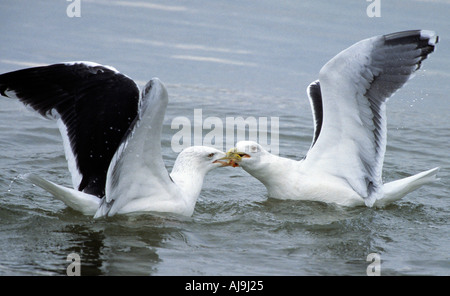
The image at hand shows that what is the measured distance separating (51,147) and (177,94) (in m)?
3.65

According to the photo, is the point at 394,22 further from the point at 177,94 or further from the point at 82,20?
the point at 82,20

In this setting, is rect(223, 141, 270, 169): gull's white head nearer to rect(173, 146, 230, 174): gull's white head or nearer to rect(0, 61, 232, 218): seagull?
rect(173, 146, 230, 174): gull's white head

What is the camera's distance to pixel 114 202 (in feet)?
22.3

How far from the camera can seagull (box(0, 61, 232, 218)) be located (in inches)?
262

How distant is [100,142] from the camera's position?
6945 mm

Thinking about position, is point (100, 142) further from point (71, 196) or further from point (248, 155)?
point (248, 155)

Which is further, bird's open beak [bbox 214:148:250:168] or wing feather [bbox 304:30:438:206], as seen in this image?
bird's open beak [bbox 214:148:250:168]

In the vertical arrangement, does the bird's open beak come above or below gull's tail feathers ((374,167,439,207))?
above

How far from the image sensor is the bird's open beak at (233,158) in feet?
25.4

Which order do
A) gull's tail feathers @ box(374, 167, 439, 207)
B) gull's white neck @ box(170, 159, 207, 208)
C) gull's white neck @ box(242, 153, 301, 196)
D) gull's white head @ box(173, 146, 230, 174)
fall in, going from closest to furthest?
1. gull's white neck @ box(170, 159, 207, 208)
2. gull's white head @ box(173, 146, 230, 174)
3. gull's tail feathers @ box(374, 167, 439, 207)
4. gull's white neck @ box(242, 153, 301, 196)

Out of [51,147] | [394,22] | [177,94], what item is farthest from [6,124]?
[394,22]

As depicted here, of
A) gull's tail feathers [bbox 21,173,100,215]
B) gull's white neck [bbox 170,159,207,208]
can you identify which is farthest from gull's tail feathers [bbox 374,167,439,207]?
gull's tail feathers [bbox 21,173,100,215]

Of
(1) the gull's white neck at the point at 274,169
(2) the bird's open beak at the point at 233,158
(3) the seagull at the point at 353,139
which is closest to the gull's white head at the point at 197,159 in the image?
(2) the bird's open beak at the point at 233,158

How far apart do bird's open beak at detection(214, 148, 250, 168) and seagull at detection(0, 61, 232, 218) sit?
0.44 meters
